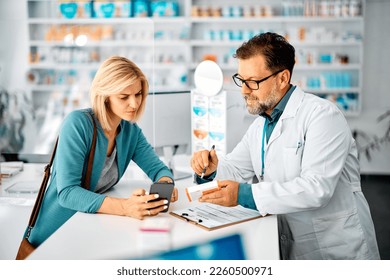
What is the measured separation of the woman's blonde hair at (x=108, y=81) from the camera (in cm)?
187

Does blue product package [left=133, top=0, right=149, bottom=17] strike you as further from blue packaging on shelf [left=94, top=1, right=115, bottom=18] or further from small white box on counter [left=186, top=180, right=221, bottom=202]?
small white box on counter [left=186, top=180, right=221, bottom=202]

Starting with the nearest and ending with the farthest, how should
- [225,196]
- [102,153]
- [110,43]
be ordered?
[225,196], [102,153], [110,43]

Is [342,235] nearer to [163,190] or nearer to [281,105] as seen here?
[281,105]

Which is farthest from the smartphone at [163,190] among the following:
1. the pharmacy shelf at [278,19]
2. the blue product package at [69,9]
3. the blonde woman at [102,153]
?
the blue product package at [69,9]

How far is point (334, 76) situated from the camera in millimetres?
5574

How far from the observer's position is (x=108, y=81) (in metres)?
1.87

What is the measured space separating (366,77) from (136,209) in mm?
4579

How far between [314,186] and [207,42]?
4.14m

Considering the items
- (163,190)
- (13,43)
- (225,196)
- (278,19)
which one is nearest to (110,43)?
(13,43)

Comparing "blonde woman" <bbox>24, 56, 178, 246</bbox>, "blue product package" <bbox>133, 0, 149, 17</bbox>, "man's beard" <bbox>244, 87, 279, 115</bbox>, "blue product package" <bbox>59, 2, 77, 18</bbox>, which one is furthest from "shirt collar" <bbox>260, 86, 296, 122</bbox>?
"blue product package" <bbox>59, 2, 77, 18</bbox>

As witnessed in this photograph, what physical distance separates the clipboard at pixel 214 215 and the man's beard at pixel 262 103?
359 millimetres

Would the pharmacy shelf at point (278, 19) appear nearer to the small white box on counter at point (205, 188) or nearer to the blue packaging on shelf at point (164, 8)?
the blue packaging on shelf at point (164, 8)

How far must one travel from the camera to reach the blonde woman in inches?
69.1
